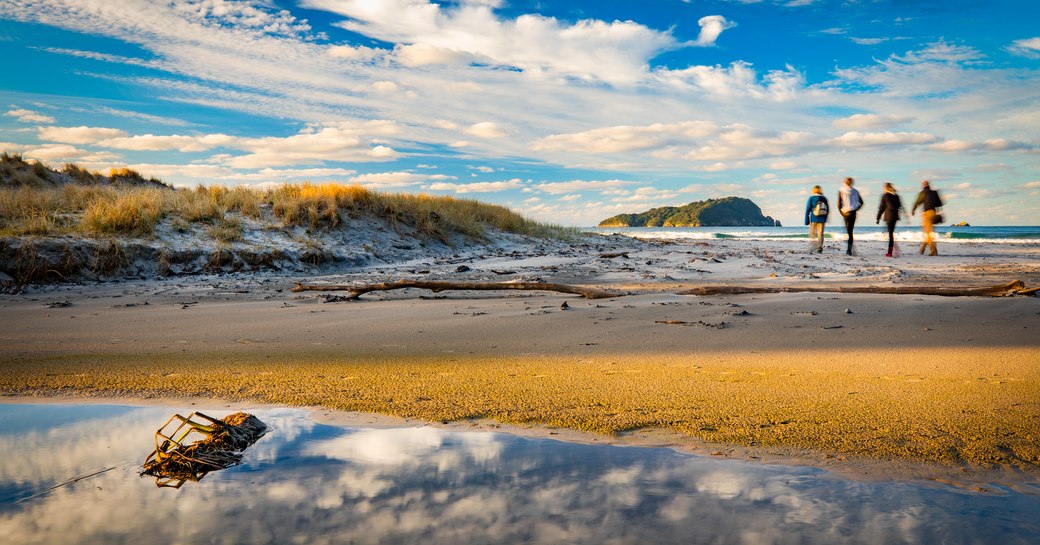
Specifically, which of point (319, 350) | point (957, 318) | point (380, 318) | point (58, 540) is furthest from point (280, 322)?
point (957, 318)

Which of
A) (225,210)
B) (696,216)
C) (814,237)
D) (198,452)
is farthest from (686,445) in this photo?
(696,216)

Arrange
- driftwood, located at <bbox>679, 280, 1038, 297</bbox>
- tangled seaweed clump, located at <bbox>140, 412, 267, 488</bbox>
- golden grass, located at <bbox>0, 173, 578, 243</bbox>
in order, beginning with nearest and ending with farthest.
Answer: tangled seaweed clump, located at <bbox>140, 412, 267, 488</bbox> < driftwood, located at <bbox>679, 280, 1038, 297</bbox> < golden grass, located at <bbox>0, 173, 578, 243</bbox>

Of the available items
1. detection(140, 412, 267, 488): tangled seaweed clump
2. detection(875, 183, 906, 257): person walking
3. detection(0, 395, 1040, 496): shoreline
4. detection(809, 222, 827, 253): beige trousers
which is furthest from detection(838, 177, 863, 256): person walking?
detection(140, 412, 267, 488): tangled seaweed clump

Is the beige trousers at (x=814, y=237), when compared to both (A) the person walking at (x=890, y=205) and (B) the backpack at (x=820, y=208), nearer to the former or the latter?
(B) the backpack at (x=820, y=208)

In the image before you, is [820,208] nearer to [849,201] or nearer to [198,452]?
[849,201]

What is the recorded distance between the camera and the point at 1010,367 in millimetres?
3305

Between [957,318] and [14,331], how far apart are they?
7.81m

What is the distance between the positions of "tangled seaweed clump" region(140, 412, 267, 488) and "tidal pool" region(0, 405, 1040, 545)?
0.05 metres

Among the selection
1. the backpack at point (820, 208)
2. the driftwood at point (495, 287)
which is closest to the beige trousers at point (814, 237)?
the backpack at point (820, 208)

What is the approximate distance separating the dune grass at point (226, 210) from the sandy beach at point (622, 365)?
142 inches

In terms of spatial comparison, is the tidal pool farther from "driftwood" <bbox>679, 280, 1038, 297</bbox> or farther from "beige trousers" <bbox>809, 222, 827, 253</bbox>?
"beige trousers" <bbox>809, 222, 827, 253</bbox>

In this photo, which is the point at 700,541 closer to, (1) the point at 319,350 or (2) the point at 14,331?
(1) the point at 319,350

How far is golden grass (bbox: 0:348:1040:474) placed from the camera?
2.29 meters

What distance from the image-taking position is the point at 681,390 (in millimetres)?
2988
